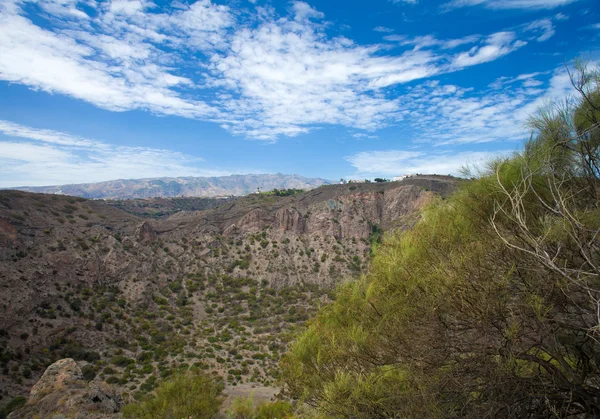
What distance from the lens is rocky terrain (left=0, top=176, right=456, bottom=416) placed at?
19734mm

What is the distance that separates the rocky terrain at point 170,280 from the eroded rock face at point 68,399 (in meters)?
0.37

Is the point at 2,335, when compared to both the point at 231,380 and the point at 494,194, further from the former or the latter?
the point at 494,194

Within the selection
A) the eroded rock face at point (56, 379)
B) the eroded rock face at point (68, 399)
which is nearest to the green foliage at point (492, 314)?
the eroded rock face at point (68, 399)

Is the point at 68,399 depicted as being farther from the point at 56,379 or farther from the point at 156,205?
the point at 156,205

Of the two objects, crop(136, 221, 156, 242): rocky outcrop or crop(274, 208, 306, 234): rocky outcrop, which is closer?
crop(136, 221, 156, 242): rocky outcrop

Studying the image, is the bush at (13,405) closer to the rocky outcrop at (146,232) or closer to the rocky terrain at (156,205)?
the rocky outcrop at (146,232)

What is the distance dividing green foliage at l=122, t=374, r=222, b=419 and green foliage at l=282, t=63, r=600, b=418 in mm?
7958

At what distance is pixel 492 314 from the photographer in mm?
4219

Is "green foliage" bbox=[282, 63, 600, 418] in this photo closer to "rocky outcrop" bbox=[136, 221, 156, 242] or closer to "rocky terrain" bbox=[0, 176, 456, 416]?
"rocky terrain" bbox=[0, 176, 456, 416]

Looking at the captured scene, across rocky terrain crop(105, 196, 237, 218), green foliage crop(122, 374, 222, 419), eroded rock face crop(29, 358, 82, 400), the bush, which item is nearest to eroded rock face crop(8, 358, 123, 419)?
eroded rock face crop(29, 358, 82, 400)

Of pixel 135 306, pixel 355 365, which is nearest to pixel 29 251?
pixel 135 306

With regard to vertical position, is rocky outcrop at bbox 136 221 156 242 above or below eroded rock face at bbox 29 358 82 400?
above

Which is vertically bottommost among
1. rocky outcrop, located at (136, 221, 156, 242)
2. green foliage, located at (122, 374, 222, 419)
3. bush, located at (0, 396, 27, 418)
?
bush, located at (0, 396, 27, 418)

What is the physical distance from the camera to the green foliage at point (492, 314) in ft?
13.7
